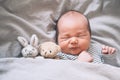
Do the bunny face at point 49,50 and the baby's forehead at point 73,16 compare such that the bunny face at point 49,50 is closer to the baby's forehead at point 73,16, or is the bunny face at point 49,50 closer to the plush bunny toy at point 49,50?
the plush bunny toy at point 49,50

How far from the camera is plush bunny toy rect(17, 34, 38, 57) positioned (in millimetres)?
1251

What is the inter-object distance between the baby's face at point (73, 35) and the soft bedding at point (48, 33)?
0.07 metres

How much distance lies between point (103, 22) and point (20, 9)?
426 millimetres

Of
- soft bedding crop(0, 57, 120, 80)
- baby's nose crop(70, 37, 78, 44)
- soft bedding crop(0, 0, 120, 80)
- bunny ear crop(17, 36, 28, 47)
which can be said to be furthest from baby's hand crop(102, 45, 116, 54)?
bunny ear crop(17, 36, 28, 47)

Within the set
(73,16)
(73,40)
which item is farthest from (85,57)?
(73,16)

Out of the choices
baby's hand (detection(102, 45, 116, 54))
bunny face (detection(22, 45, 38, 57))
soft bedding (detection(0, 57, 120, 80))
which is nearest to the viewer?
soft bedding (detection(0, 57, 120, 80))

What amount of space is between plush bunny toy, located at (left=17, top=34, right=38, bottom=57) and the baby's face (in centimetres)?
13

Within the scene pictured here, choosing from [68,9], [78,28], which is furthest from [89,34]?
[68,9]

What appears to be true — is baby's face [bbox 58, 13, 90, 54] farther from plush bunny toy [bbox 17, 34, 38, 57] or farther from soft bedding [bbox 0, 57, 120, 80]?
soft bedding [bbox 0, 57, 120, 80]

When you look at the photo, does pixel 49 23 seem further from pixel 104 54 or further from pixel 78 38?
pixel 104 54

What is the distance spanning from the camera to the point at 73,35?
137cm

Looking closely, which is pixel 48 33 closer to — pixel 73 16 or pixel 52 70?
pixel 73 16

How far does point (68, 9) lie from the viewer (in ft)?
4.97

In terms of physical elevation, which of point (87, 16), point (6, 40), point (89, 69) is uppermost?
point (87, 16)
